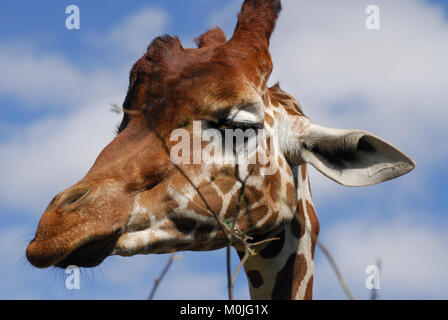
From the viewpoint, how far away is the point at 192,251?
407 cm

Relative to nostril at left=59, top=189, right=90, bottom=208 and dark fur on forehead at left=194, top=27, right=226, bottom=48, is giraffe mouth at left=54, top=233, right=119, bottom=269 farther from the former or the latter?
dark fur on forehead at left=194, top=27, right=226, bottom=48

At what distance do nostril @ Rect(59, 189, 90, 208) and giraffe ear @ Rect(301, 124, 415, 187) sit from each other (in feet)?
5.72

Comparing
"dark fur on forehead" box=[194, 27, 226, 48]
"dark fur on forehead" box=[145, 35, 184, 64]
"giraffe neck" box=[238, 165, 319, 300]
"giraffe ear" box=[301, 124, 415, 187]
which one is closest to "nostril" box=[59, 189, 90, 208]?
"dark fur on forehead" box=[145, 35, 184, 64]

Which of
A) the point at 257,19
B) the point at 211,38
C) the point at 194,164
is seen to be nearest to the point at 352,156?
the point at 194,164

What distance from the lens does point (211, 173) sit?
12.7ft

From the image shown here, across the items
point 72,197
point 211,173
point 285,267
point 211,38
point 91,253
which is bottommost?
point 285,267

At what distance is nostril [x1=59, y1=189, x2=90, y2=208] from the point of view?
332 centimetres

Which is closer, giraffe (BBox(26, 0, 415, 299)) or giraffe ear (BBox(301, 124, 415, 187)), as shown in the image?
giraffe (BBox(26, 0, 415, 299))

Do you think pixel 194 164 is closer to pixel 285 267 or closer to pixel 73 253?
pixel 73 253

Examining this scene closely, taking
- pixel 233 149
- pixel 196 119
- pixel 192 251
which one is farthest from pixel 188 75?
pixel 192 251

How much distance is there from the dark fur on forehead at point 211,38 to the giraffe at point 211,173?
1.77 ft

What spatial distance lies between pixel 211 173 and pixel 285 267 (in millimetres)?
1113

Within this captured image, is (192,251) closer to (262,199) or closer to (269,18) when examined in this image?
(262,199)

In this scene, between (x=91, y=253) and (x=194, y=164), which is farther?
(x=194, y=164)
